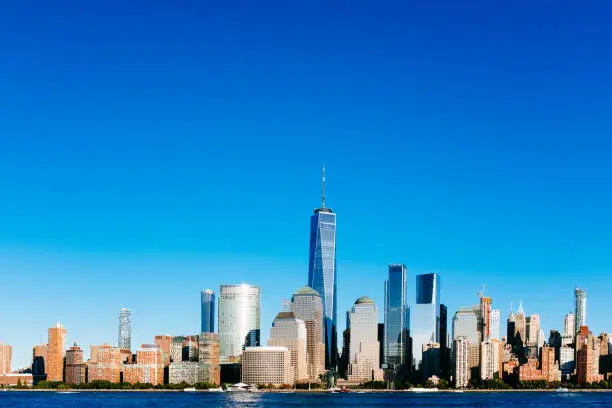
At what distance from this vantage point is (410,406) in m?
160

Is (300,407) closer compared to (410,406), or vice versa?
(300,407)

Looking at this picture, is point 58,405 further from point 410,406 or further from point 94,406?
point 410,406

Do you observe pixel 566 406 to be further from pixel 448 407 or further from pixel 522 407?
pixel 448 407

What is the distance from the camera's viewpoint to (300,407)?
14925 cm

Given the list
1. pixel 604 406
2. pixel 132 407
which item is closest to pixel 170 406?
pixel 132 407

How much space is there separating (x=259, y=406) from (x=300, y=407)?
22.4 feet

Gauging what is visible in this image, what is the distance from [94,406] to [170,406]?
1320 cm

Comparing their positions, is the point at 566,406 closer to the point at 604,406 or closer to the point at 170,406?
the point at 604,406

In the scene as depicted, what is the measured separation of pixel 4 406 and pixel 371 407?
61.2 m

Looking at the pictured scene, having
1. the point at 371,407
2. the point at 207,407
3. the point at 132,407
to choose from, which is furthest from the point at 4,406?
the point at 371,407

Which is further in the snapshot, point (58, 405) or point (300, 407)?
point (58, 405)

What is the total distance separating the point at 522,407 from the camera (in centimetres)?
15600

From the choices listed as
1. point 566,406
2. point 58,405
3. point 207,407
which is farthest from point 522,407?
point 58,405

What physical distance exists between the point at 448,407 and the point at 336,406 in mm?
18411
